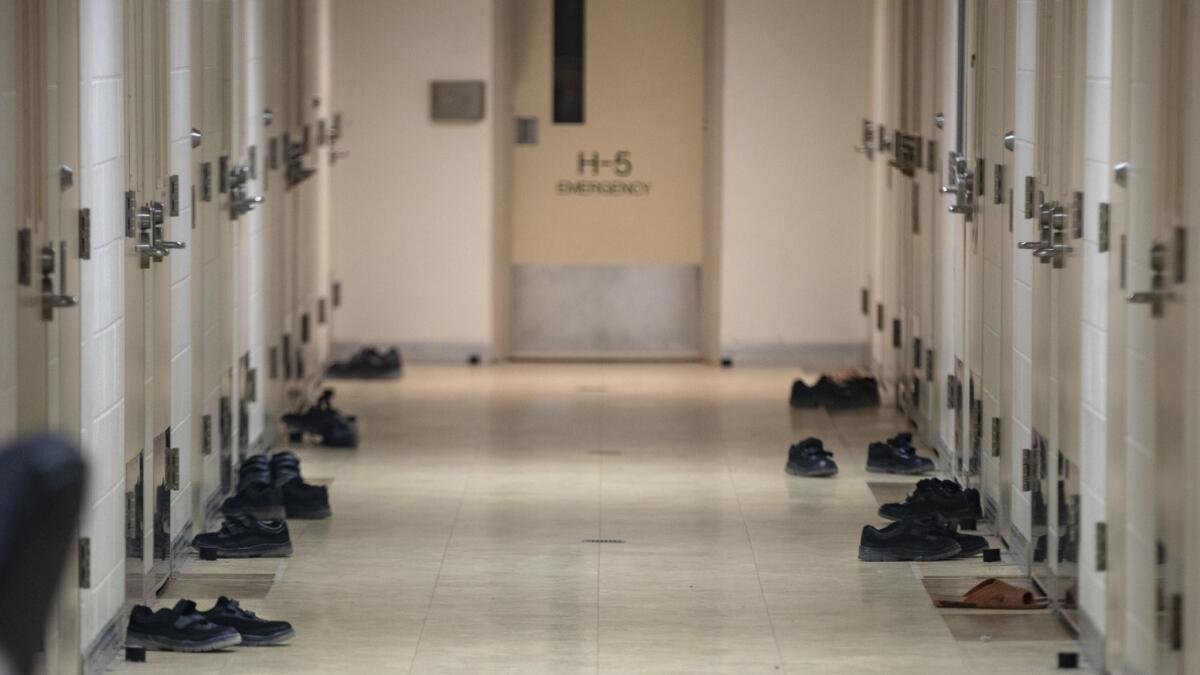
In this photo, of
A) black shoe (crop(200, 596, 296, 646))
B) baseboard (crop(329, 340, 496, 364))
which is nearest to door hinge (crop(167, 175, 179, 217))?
black shoe (crop(200, 596, 296, 646))

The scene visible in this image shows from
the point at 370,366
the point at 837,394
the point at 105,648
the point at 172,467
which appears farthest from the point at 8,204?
the point at 370,366

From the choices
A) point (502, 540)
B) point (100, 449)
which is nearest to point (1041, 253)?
point (502, 540)

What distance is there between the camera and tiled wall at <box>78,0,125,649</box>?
4414 mm

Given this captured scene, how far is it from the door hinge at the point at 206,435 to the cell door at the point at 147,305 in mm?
622

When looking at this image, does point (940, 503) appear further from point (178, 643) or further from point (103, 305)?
point (103, 305)

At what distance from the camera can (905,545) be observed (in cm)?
566

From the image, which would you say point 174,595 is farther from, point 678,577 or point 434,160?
point 434,160

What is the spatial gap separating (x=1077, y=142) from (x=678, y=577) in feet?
5.28

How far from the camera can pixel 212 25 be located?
246 inches

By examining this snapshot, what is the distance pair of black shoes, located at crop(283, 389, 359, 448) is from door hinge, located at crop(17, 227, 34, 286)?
12.5 feet

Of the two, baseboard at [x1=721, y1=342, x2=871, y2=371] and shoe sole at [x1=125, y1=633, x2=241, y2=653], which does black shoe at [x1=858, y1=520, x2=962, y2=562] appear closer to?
shoe sole at [x1=125, y1=633, x2=241, y2=653]

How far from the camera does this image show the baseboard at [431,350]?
10.3 m

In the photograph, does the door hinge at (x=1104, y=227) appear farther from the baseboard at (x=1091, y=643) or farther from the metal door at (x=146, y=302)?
the metal door at (x=146, y=302)

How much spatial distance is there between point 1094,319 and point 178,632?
88.3 inches
